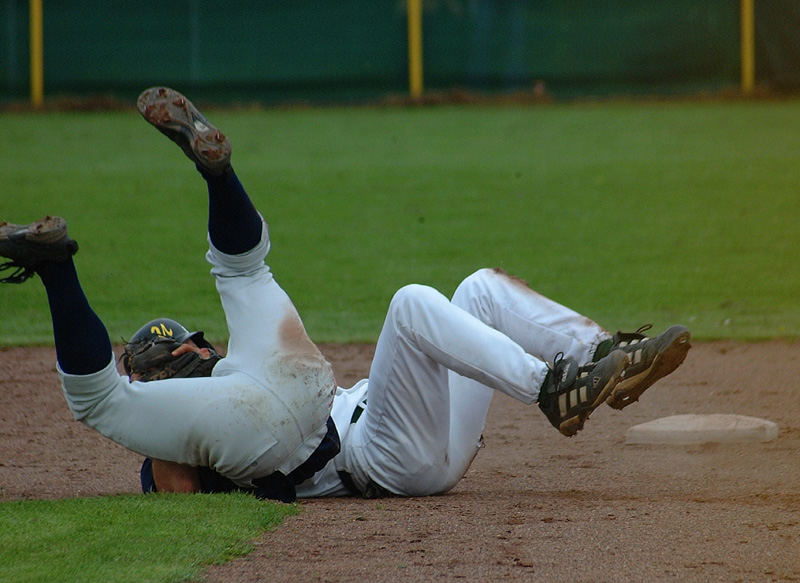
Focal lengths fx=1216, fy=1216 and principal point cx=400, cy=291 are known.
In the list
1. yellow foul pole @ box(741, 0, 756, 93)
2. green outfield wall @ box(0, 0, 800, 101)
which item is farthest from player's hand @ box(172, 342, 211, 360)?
yellow foul pole @ box(741, 0, 756, 93)

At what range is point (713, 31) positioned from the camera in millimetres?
14523

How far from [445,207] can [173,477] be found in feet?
22.3

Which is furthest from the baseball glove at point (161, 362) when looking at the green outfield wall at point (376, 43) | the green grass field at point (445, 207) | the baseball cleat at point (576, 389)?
the green outfield wall at point (376, 43)

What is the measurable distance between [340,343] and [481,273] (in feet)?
9.88

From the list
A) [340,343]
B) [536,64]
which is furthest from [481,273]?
[536,64]

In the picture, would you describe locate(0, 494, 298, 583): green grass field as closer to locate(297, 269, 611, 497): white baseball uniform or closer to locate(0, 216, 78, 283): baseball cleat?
locate(297, 269, 611, 497): white baseball uniform

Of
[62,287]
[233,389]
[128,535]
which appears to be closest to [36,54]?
[62,287]

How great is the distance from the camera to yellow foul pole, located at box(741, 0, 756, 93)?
14453mm

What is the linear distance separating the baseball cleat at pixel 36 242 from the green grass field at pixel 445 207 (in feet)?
12.1

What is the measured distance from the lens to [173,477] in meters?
3.42

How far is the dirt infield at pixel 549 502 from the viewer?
283cm

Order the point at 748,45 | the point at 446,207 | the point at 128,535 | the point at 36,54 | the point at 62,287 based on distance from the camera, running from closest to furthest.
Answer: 1. the point at 128,535
2. the point at 62,287
3. the point at 446,207
4. the point at 748,45
5. the point at 36,54

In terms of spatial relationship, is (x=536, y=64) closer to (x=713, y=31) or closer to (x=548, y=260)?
(x=713, y=31)

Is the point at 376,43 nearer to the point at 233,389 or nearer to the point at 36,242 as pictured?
the point at 233,389
